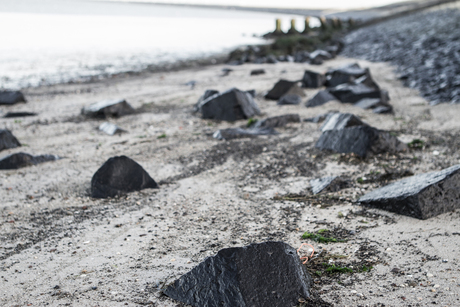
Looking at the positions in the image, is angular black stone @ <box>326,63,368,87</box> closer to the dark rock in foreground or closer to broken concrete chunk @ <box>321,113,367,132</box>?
broken concrete chunk @ <box>321,113,367,132</box>

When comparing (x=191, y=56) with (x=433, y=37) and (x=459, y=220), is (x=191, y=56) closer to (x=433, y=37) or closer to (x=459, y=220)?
(x=433, y=37)

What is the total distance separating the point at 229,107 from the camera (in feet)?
21.3

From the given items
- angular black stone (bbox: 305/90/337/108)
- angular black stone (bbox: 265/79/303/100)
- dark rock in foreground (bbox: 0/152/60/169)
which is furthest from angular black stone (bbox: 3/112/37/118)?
angular black stone (bbox: 305/90/337/108)

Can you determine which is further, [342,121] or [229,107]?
[229,107]

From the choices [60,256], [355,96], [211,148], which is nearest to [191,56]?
[355,96]

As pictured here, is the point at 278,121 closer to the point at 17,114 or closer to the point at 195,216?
the point at 195,216

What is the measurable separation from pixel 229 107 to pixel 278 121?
950mm

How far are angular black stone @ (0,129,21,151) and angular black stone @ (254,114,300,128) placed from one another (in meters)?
3.42

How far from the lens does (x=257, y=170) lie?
4.43 m

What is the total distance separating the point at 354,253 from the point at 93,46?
20361mm

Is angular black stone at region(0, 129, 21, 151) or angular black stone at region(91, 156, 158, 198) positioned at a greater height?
angular black stone at region(0, 129, 21, 151)

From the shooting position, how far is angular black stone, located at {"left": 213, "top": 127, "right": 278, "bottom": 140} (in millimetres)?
5531

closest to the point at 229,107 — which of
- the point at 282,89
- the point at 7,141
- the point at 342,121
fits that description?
the point at 282,89

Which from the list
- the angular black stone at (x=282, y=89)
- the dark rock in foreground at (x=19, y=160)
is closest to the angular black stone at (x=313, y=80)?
the angular black stone at (x=282, y=89)
